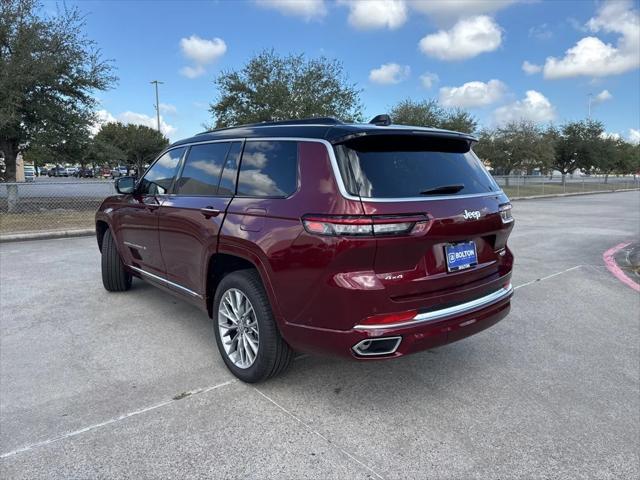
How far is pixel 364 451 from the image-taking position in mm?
2660

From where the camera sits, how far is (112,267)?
5.64m

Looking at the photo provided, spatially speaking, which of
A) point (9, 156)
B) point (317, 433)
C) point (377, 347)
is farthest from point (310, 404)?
point (9, 156)

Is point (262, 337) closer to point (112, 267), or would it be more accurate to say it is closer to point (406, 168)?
point (406, 168)

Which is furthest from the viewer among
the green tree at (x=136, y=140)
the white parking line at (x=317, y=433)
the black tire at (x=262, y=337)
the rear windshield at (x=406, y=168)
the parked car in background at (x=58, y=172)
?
the parked car in background at (x=58, y=172)

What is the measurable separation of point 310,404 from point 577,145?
150 ft

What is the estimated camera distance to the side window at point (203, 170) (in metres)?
3.76

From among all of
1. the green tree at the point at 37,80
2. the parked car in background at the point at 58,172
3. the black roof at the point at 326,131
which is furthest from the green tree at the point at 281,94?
the parked car in background at the point at 58,172

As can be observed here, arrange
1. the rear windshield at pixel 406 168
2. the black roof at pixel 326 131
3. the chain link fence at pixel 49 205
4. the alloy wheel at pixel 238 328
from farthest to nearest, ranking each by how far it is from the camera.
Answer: the chain link fence at pixel 49 205, the alloy wheel at pixel 238 328, the black roof at pixel 326 131, the rear windshield at pixel 406 168

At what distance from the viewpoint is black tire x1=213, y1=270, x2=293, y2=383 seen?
3.12 metres

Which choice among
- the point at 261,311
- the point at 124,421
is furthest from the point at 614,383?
the point at 124,421

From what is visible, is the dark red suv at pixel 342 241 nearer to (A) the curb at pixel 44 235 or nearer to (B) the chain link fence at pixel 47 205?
(A) the curb at pixel 44 235

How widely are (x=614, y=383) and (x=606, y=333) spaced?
126 centimetres

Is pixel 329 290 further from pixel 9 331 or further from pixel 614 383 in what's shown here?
pixel 9 331

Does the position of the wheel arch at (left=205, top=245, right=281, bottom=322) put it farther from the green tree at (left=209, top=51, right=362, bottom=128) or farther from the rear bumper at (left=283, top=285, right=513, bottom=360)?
the green tree at (left=209, top=51, right=362, bottom=128)
